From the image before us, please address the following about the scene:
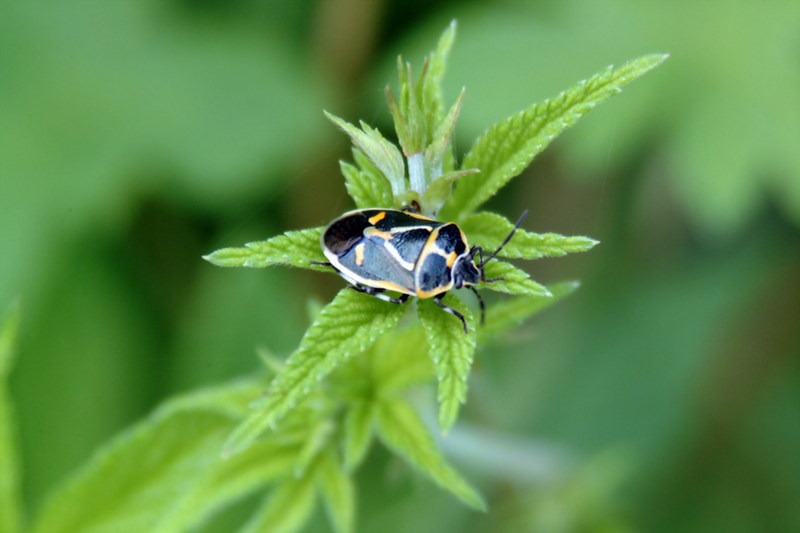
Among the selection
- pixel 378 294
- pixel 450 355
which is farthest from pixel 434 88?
pixel 450 355

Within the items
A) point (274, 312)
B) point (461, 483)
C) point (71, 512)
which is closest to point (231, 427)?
point (71, 512)

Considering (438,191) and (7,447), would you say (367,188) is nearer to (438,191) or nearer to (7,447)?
(438,191)

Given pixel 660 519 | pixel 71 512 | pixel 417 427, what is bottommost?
pixel 660 519

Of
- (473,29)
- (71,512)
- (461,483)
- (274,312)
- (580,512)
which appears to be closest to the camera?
(461,483)

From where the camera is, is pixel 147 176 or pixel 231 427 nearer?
pixel 231 427

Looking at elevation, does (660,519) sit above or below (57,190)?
below

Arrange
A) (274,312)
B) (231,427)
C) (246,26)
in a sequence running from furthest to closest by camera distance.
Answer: (246,26) < (274,312) < (231,427)

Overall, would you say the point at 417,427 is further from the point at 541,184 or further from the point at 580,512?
the point at 541,184
